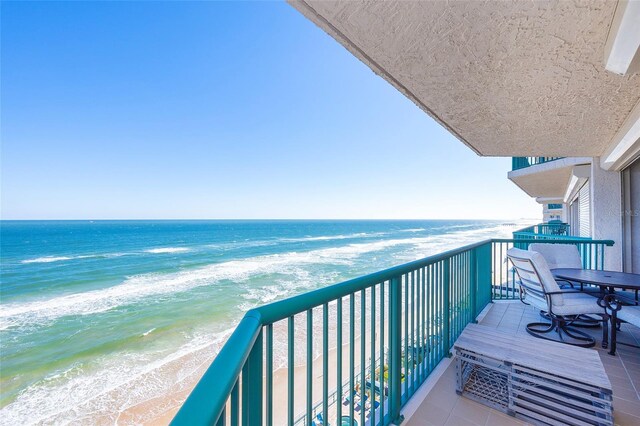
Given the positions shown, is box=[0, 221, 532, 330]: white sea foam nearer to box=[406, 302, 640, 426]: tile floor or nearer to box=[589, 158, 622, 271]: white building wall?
box=[406, 302, 640, 426]: tile floor

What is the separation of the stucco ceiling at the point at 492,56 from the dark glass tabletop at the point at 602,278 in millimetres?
1742

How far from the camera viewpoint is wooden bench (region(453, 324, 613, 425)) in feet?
5.39

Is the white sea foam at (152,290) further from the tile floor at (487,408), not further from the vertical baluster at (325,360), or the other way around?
the vertical baluster at (325,360)

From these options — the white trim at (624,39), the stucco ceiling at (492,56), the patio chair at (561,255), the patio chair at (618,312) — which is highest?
the stucco ceiling at (492,56)

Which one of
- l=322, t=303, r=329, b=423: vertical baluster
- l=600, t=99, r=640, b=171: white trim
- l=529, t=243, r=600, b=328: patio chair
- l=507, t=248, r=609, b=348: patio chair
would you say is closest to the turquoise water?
l=322, t=303, r=329, b=423: vertical baluster

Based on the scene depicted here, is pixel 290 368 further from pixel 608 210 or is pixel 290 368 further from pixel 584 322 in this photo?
pixel 608 210

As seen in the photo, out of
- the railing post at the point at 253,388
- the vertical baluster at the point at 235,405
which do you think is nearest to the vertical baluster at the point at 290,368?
the railing post at the point at 253,388

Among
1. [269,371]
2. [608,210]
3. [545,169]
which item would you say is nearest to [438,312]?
[269,371]

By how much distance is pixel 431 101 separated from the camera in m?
2.52

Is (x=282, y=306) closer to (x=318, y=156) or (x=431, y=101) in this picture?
(x=431, y=101)

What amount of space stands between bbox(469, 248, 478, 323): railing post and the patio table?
894 mm

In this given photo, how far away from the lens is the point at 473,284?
3.27 m

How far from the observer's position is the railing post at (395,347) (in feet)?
5.65

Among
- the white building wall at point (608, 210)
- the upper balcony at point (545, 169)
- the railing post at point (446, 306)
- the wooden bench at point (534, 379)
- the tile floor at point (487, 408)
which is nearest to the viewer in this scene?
the wooden bench at point (534, 379)
